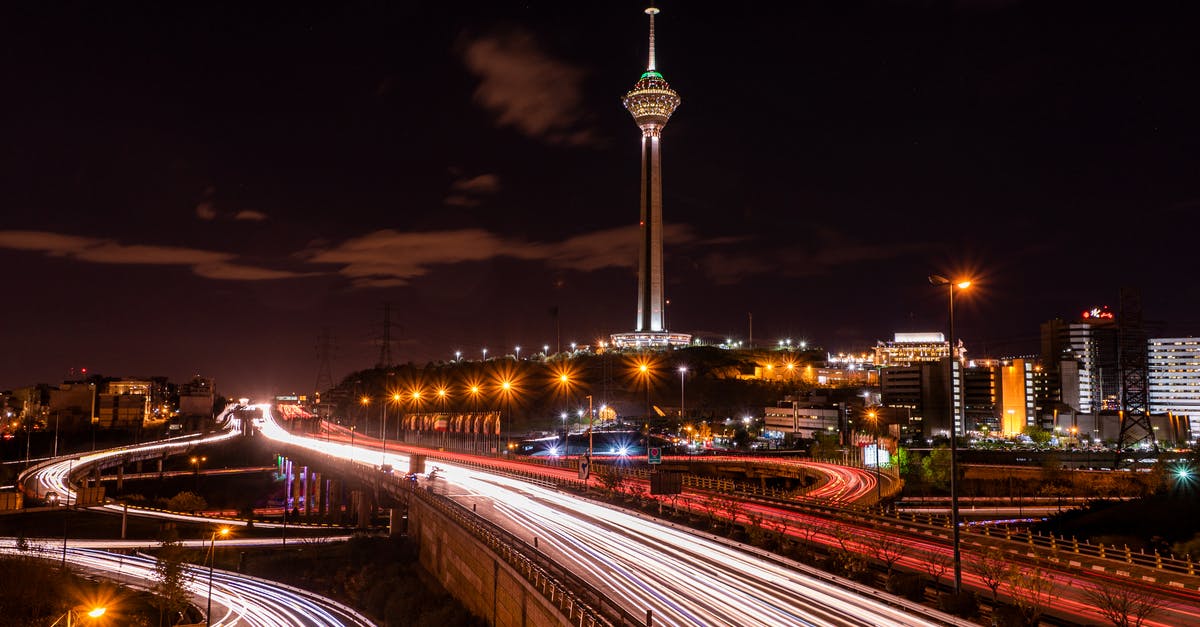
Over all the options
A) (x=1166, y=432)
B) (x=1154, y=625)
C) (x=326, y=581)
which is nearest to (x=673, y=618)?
(x=1154, y=625)

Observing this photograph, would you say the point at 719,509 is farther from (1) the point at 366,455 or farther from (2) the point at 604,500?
(1) the point at 366,455

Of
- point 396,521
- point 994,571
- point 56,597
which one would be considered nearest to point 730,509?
point 994,571

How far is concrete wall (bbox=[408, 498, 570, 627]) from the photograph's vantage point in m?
25.5

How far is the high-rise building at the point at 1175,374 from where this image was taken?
634ft

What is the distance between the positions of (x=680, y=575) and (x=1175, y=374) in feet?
728

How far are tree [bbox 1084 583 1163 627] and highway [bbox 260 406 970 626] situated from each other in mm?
3815

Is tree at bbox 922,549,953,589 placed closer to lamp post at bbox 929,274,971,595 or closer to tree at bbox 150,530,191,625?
lamp post at bbox 929,274,971,595

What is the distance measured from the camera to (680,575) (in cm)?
2664

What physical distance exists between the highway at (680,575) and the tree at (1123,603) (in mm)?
3815

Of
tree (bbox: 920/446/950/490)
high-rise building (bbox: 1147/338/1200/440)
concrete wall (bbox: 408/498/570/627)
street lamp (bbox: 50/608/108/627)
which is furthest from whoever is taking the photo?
high-rise building (bbox: 1147/338/1200/440)

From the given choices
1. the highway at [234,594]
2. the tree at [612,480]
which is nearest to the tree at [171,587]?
the highway at [234,594]

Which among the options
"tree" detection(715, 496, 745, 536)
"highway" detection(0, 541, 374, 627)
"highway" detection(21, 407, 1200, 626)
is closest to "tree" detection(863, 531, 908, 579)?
"highway" detection(21, 407, 1200, 626)

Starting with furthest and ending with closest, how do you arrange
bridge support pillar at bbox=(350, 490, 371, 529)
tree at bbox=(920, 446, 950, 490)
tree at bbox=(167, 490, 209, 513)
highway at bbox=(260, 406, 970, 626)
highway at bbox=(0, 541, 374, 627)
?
tree at bbox=(920, 446, 950, 490) < bridge support pillar at bbox=(350, 490, 371, 529) < tree at bbox=(167, 490, 209, 513) < highway at bbox=(0, 541, 374, 627) < highway at bbox=(260, 406, 970, 626)

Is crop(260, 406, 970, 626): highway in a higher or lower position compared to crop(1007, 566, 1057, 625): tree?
lower
